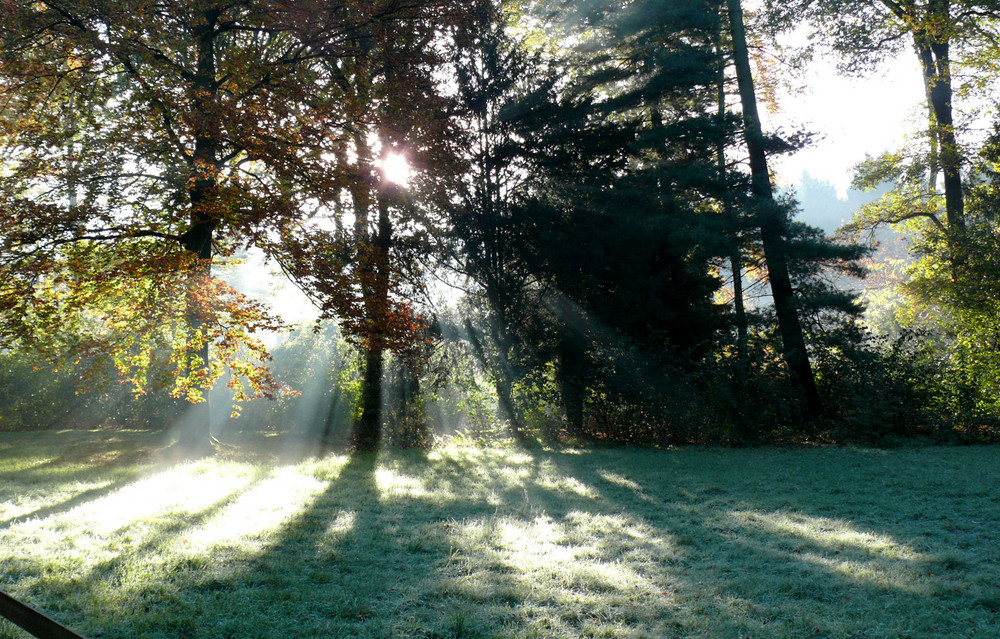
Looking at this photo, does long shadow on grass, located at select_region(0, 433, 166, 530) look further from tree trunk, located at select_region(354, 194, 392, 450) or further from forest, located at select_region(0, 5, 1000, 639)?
tree trunk, located at select_region(354, 194, 392, 450)

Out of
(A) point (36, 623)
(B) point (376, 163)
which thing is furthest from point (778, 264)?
(A) point (36, 623)

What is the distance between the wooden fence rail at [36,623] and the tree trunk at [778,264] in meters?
13.6

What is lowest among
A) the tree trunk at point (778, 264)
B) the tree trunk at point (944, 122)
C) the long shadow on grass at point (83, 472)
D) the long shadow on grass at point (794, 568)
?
the long shadow on grass at point (794, 568)

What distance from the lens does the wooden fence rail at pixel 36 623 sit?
5.62ft

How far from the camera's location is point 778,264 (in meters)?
13.9

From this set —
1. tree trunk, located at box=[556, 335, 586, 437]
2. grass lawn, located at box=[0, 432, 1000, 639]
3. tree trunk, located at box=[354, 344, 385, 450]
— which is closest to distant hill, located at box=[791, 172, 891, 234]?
tree trunk, located at box=[556, 335, 586, 437]

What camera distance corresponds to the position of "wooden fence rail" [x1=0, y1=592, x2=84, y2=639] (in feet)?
5.62

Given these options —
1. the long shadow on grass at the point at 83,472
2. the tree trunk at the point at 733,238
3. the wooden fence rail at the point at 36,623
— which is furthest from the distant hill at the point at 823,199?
the wooden fence rail at the point at 36,623

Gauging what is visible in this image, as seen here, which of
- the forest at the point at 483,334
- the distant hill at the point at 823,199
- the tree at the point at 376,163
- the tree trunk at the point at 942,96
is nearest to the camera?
the forest at the point at 483,334

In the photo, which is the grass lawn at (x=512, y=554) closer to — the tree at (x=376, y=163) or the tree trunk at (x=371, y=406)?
the tree at (x=376, y=163)

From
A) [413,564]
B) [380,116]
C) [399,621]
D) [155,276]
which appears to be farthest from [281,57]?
[399,621]

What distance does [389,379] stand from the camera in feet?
48.7

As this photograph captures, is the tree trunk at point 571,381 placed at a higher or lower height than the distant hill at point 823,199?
lower

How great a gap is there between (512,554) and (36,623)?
11.6 ft
